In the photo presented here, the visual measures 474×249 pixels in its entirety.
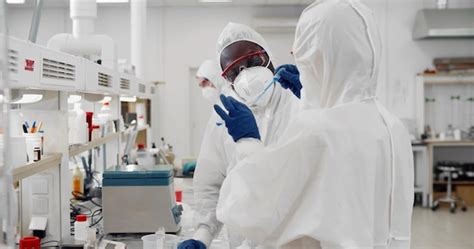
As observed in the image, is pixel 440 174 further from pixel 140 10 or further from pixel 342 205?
pixel 342 205

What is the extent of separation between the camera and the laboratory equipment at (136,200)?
7.32 ft

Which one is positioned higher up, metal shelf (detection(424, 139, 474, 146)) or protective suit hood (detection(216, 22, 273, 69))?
protective suit hood (detection(216, 22, 273, 69))

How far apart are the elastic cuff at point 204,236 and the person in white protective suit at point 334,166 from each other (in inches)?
28.8

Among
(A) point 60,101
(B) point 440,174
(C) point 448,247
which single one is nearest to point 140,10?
(A) point 60,101

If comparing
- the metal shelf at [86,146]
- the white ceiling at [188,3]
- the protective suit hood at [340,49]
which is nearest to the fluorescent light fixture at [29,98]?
the metal shelf at [86,146]

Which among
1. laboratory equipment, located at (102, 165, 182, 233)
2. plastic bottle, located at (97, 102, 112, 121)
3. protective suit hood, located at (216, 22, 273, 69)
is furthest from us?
plastic bottle, located at (97, 102, 112, 121)

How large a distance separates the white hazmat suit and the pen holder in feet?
2.10

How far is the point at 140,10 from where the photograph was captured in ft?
16.0

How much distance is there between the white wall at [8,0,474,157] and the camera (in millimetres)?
7320

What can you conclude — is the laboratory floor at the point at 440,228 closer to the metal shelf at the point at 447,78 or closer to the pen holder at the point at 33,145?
the metal shelf at the point at 447,78

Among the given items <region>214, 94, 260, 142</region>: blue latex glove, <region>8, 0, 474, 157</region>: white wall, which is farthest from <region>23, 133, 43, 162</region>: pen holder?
<region>8, 0, 474, 157</region>: white wall

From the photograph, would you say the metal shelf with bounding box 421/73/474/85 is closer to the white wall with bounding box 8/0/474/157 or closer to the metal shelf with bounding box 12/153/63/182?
the white wall with bounding box 8/0/474/157

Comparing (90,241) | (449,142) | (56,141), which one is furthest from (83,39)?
(449,142)

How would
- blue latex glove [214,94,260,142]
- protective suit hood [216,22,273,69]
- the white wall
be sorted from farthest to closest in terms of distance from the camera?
the white wall < protective suit hood [216,22,273,69] < blue latex glove [214,94,260,142]
